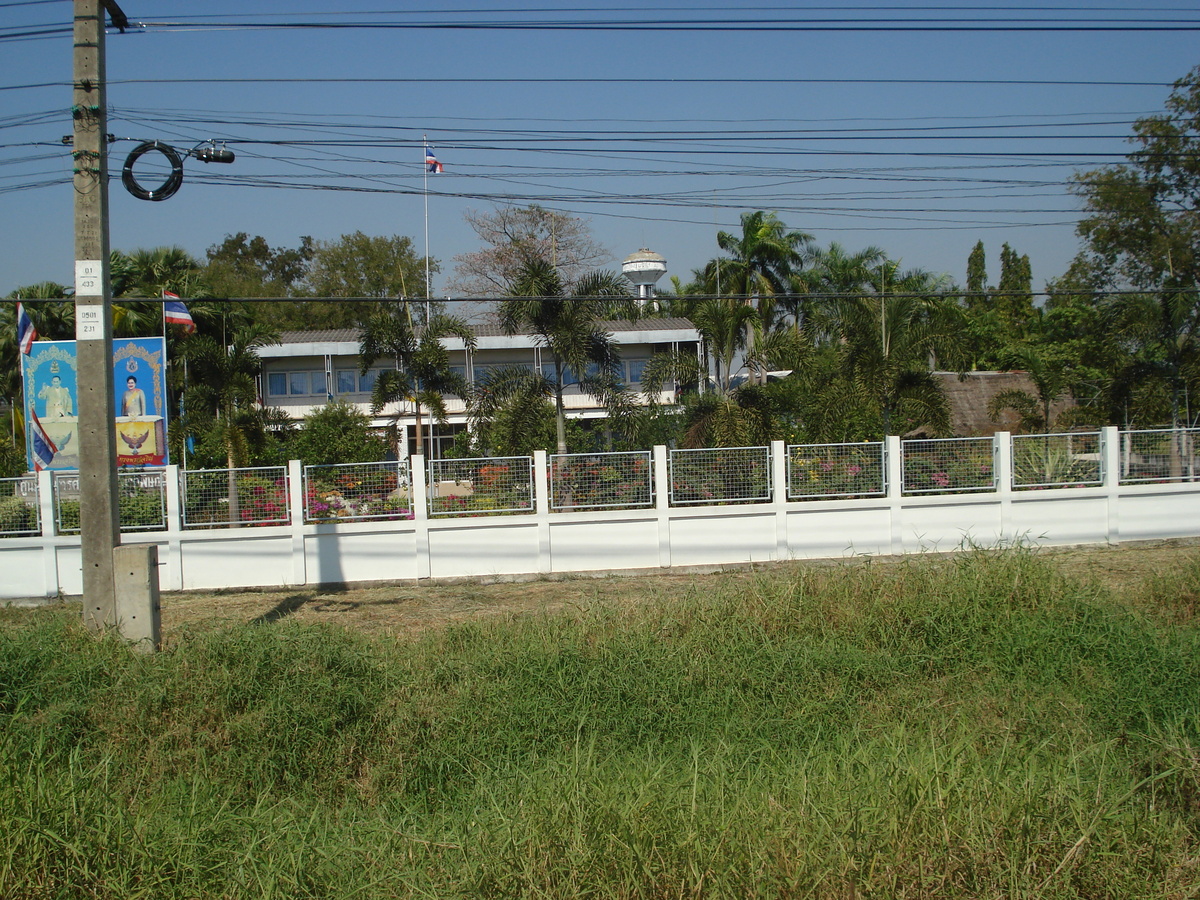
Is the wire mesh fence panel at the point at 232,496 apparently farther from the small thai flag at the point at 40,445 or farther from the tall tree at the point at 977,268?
the tall tree at the point at 977,268

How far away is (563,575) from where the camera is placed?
1288cm

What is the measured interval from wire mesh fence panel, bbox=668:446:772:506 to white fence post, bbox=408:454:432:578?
11.5ft

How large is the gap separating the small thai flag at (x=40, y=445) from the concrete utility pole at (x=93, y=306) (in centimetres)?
942

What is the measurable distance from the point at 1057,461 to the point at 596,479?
23.8ft

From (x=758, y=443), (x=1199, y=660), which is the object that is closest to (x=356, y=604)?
(x=758, y=443)

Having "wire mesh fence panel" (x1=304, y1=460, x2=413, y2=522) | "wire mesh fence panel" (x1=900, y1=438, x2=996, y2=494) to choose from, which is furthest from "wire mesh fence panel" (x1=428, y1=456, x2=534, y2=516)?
"wire mesh fence panel" (x1=900, y1=438, x2=996, y2=494)

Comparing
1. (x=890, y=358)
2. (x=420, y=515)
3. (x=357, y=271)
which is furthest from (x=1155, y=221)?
(x=357, y=271)

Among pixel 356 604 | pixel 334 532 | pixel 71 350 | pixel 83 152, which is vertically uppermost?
pixel 83 152

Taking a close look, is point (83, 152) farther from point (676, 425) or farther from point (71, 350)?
point (676, 425)

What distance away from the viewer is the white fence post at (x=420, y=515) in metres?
12.7

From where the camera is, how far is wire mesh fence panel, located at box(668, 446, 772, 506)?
519 inches

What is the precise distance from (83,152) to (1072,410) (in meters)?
23.0

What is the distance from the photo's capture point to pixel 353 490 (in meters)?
12.7

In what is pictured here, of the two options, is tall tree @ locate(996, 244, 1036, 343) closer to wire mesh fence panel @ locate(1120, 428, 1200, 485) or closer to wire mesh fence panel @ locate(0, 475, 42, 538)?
wire mesh fence panel @ locate(1120, 428, 1200, 485)
